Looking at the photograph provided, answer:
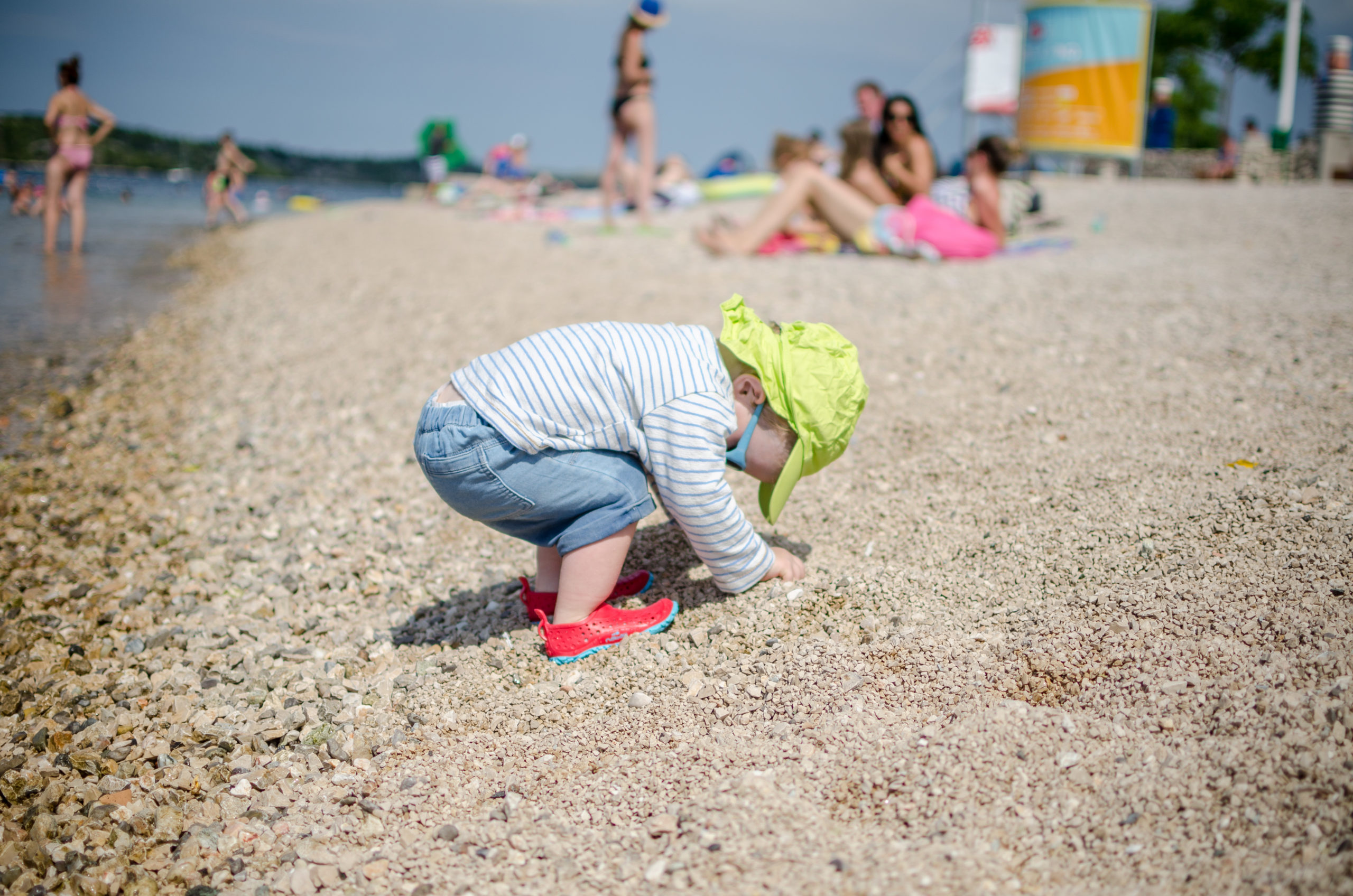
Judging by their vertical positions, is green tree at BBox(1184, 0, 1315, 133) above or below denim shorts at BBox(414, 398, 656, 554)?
above

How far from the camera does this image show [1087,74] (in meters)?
12.8

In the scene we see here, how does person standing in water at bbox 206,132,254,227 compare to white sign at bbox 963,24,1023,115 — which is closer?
white sign at bbox 963,24,1023,115

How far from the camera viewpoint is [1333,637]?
1.99 meters

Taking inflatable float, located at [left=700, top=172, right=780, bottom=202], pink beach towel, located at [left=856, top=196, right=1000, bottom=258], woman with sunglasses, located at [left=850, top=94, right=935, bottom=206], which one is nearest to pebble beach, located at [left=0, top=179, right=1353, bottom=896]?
pink beach towel, located at [left=856, top=196, right=1000, bottom=258]

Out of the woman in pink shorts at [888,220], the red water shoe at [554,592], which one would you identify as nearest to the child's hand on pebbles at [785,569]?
the red water shoe at [554,592]

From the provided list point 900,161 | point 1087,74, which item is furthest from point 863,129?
point 1087,74

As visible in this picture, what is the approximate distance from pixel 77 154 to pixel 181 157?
130ft

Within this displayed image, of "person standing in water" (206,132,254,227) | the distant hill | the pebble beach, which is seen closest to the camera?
the pebble beach

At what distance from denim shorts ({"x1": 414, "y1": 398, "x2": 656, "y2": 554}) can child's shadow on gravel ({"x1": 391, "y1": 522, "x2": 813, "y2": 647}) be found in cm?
44

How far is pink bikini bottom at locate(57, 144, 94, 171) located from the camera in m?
12.2

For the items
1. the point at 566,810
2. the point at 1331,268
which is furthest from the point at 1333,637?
the point at 1331,268

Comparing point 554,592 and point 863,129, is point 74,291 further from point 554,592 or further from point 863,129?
point 554,592

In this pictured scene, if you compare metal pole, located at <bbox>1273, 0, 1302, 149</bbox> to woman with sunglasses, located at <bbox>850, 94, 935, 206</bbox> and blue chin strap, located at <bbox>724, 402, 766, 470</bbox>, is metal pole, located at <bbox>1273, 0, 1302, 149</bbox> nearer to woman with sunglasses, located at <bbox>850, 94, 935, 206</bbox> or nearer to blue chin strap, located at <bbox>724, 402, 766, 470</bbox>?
woman with sunglasses, located at <bbox>850, 94, 935, 206</bbox>

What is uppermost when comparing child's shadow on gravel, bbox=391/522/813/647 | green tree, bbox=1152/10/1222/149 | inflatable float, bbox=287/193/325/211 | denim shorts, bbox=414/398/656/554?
green tree, bbox=1152/10/1222/149
